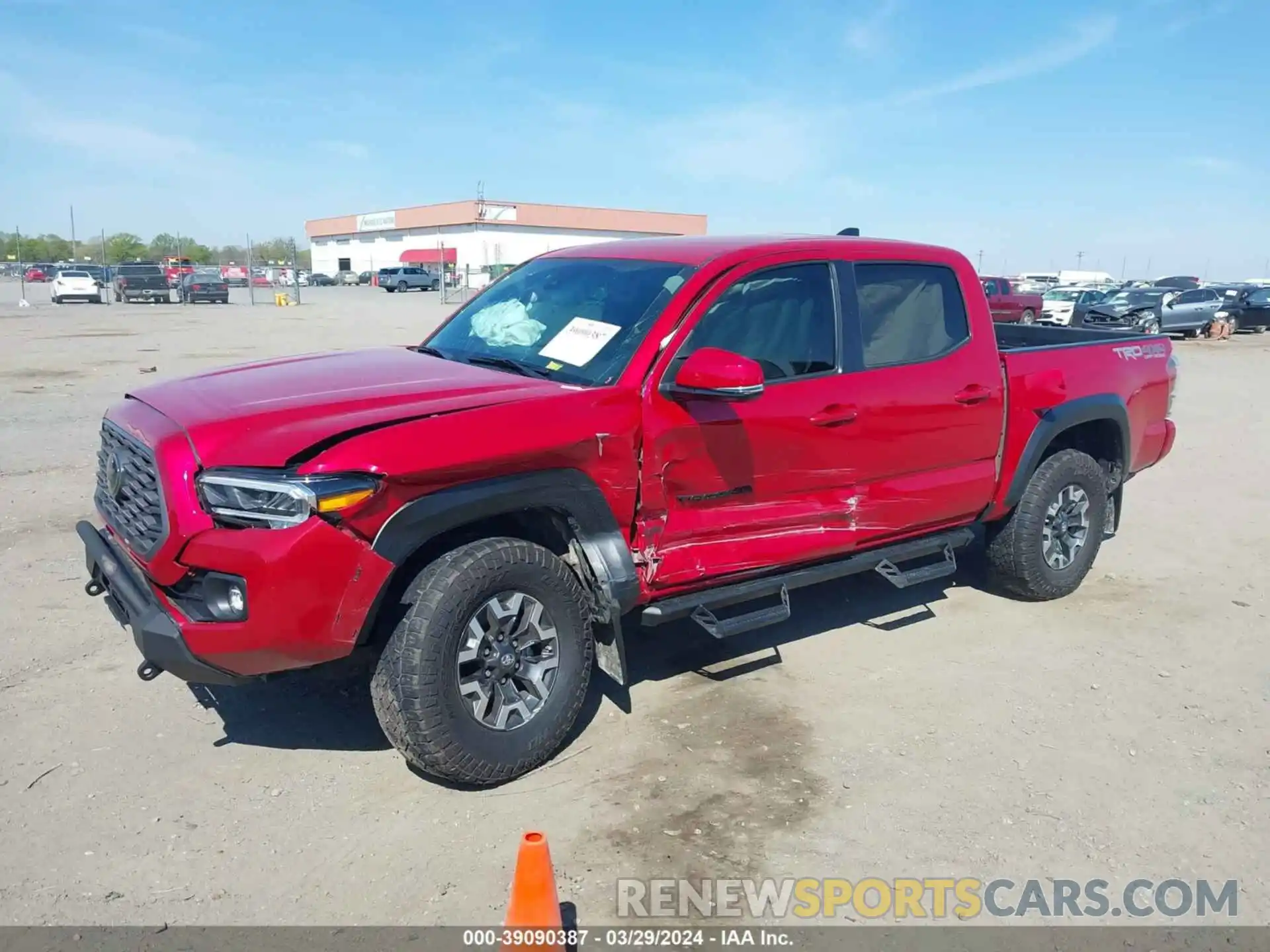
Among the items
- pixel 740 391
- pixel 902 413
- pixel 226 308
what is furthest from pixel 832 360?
pixel 226 308

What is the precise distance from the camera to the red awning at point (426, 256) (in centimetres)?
8031

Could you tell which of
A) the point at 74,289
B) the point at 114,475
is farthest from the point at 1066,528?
the point at 74,289

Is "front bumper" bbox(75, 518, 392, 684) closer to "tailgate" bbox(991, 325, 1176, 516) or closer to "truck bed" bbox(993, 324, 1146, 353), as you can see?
"tailgate" bbox(991, 325, 1176, 516)

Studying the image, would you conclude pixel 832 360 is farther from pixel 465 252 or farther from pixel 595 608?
pixel 465 252

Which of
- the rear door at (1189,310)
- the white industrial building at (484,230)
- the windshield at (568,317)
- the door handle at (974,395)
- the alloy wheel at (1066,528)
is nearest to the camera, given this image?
the windshield at (568,317)

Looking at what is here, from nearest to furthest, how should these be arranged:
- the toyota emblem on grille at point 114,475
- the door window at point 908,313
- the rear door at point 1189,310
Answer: the toyota emblem on grille at point 114,475, the door window at point 908,313, the rear door at point 1189,310

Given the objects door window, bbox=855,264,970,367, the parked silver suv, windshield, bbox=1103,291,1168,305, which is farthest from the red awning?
door window, bbox=855,264,970,367

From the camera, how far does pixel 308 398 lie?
11.8 feet

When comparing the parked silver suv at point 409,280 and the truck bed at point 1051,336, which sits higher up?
Result: the parked silver suv at point 409,280

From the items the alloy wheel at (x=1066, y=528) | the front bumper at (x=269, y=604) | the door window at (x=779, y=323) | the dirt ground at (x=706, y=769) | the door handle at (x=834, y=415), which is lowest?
the dirt ground at (x=706, y=769)

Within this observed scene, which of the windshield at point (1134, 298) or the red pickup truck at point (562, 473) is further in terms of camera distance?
the windshield at point (1134, 298)

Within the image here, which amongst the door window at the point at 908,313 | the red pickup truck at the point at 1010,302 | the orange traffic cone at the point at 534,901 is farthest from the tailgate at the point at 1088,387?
the red pickup truck at the point at 1010,302

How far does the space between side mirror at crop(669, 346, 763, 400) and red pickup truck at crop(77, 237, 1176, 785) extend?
1 cm

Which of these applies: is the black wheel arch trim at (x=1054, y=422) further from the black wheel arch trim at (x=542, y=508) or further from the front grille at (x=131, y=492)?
the front grille at (x=131, y=492)
